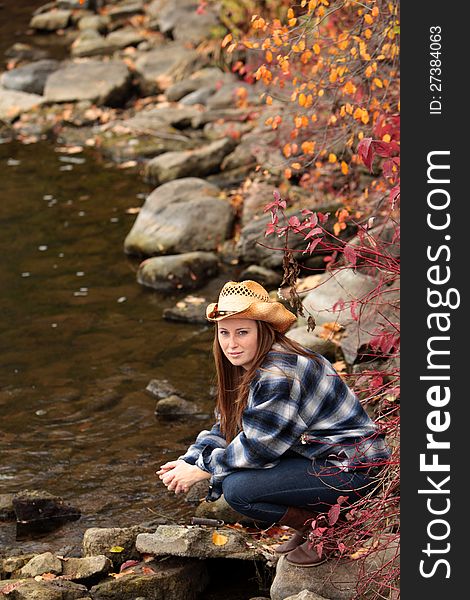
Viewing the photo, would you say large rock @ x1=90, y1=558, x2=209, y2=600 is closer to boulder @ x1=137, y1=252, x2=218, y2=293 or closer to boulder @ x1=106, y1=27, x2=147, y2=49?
boulder @ x1=137, y1=252, x2=218, y2=293

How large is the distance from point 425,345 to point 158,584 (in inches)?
81.5

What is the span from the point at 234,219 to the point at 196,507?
4992 millimetres

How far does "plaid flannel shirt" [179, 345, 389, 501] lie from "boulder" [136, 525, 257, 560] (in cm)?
45

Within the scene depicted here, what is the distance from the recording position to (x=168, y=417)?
8.16 metres

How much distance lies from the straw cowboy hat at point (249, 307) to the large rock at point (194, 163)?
777 centimetres

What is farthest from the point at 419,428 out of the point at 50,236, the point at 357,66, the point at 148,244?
the point at 50,236

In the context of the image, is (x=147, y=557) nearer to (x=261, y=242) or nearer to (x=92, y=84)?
(x=261, y=242)

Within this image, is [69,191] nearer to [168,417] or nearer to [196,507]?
[168,417]

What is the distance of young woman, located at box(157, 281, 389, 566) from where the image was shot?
5.12 m

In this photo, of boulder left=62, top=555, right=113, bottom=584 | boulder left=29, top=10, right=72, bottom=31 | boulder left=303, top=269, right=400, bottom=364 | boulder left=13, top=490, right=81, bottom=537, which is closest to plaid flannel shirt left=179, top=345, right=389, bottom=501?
boulder left=62, top=555, right=113, bottom=584

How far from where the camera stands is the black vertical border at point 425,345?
13.5 feet

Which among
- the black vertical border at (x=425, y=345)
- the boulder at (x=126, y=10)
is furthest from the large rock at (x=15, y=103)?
the black vertical border at (x=425, y=345)

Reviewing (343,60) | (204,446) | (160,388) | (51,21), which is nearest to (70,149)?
(51,21)

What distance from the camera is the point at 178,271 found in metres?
10.4
